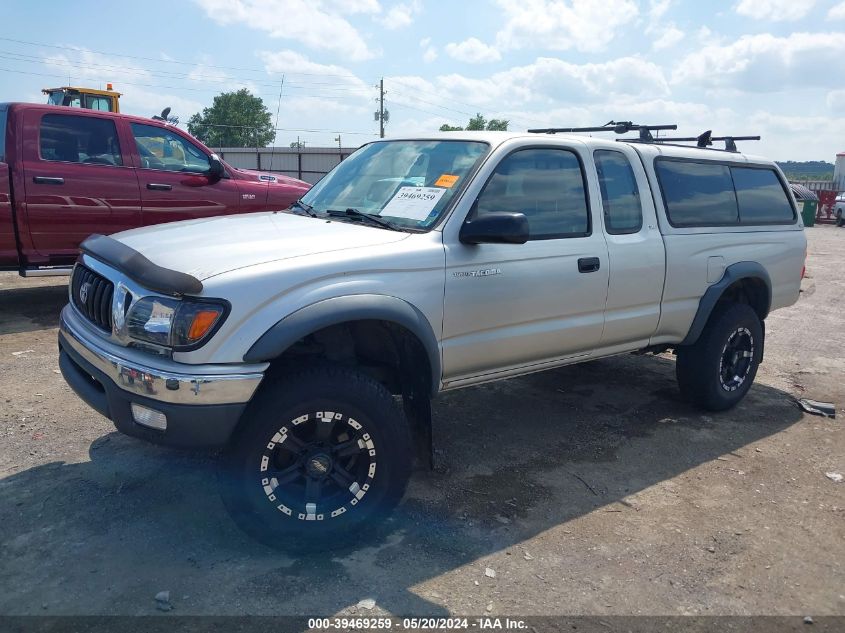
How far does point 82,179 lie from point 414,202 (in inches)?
180

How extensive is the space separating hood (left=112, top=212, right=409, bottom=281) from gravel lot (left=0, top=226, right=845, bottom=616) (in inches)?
49.0

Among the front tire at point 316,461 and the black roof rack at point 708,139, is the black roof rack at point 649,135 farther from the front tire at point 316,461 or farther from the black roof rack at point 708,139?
the front tire at point 316,461

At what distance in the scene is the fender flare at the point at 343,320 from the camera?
2.82 metres

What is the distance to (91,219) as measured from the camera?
688 cm

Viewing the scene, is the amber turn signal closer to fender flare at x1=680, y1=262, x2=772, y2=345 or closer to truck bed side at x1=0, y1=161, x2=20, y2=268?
fender flare at x1=680, y1=262, x2=772, y2=345

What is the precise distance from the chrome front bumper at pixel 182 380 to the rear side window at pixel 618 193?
2.40 metres

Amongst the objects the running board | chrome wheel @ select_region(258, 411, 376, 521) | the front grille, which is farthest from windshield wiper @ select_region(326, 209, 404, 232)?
the running board

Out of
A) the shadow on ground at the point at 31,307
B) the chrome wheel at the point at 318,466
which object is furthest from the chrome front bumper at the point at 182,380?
the shadow on ground at the point at 31,307

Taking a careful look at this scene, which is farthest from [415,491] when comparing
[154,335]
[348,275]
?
[154,335]

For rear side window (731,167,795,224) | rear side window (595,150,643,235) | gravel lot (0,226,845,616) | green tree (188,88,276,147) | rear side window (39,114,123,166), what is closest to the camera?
gravel lot (0,226,845,616)

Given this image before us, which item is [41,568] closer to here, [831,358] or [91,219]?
[91,219]

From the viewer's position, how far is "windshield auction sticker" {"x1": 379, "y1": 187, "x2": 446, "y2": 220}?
3568 mm

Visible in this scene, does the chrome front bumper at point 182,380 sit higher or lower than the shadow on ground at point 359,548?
higher

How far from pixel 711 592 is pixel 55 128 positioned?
6747 millimetres
